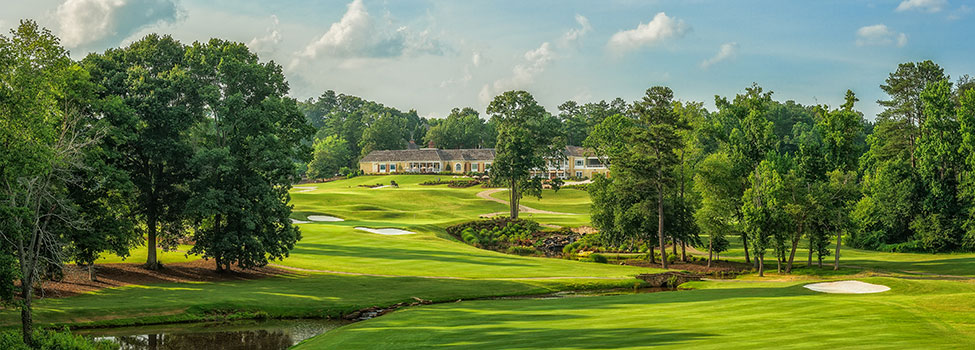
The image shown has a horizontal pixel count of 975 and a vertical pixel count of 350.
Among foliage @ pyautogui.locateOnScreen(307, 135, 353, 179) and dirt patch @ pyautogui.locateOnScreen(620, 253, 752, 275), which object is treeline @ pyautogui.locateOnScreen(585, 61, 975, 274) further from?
foliage @ pyautogui.locateOnScreen(307, 135, 353, 179)

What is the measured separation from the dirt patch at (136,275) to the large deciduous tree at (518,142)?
40611 millimetres

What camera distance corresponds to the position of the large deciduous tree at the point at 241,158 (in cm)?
3841

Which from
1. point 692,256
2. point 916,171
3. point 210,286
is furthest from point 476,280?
point 916,171

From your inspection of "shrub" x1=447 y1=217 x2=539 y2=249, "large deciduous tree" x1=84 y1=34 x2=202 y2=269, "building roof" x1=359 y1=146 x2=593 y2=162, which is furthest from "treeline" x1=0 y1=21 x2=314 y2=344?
"building roof" x1=359 y1=146 x2=593 y2=162

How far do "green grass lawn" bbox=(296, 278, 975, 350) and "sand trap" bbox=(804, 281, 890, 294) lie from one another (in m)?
0.86

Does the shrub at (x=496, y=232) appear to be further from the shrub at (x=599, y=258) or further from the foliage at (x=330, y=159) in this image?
the foliage at (x=330, y=159)

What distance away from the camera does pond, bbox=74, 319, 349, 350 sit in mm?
25797

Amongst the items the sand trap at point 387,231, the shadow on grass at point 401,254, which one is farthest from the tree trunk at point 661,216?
the sand trap at point 387,231

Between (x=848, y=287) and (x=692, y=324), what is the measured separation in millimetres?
13442

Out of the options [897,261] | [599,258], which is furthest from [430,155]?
[897,261]

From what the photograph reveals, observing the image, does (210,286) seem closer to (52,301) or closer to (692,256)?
(52,301)

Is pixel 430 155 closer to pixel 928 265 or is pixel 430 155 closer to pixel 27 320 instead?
pixel 928 265

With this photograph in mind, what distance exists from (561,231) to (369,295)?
36.8 meters

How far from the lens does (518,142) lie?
80.9 meters
